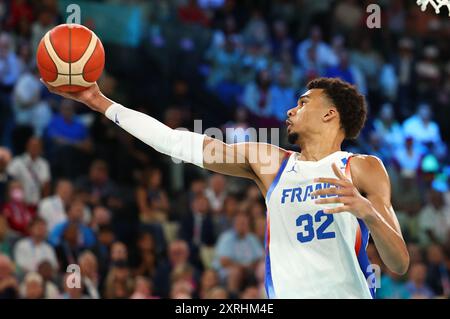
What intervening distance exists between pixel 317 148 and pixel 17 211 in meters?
6.36

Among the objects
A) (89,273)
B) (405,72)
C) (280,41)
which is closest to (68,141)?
(89,273)

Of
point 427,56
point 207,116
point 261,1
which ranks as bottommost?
point 207,116

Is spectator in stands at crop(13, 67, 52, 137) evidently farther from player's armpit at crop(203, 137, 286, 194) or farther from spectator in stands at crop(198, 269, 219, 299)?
player's armpit at crop(203, 137, 286, 194)

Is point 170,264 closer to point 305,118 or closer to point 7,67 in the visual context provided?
point 7,67

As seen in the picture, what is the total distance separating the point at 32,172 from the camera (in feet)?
38.6

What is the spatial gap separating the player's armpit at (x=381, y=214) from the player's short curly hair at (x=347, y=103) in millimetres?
443

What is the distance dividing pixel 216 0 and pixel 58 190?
676 cm

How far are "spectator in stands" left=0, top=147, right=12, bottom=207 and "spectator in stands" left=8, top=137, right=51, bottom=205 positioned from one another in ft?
0.37

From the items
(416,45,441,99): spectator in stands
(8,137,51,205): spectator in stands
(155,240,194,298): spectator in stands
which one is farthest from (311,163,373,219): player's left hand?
(416,45,441,99): spectator in stands

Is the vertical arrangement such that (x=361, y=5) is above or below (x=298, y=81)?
above

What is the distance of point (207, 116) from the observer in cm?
1466

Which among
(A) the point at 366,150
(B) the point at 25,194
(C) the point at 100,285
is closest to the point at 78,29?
(C) the point at 100,285

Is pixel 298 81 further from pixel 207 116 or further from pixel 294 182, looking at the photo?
pixel 294 182

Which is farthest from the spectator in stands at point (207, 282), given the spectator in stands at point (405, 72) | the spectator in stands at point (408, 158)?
the spectator in stands at point (405, 72)
